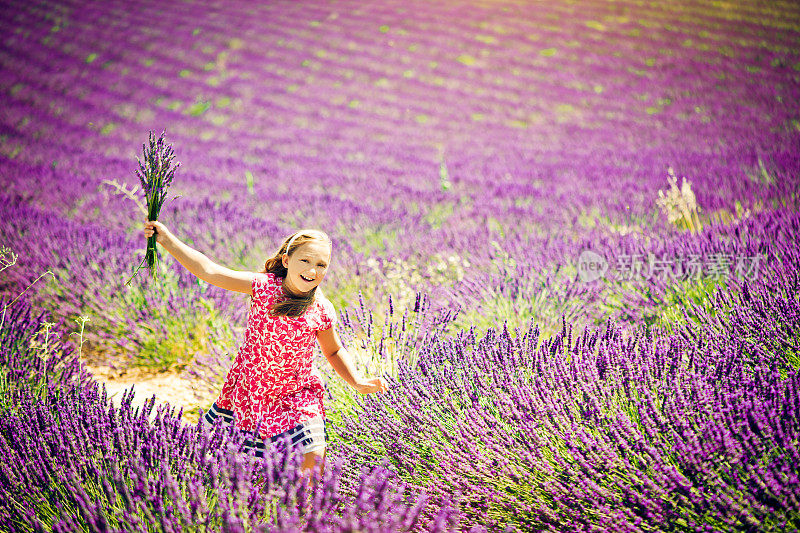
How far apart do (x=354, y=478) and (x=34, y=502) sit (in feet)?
2.48

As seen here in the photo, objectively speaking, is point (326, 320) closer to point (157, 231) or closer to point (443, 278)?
point (157, 231)

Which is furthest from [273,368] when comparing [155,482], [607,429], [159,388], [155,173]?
[159,388]

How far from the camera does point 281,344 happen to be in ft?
4.43

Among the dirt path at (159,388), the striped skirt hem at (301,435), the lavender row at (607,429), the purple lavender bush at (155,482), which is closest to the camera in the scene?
the purple lavender bush at (155,482)

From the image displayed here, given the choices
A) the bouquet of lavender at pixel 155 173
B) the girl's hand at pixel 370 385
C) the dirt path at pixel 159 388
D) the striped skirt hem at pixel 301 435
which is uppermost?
the bouquet of lavender at pixel 155 173

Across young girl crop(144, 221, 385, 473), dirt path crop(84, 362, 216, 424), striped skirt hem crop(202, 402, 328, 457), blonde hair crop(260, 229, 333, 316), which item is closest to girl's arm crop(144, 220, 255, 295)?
young girl crop(144, 221, 385, 473)

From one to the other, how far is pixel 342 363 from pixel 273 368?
20 cm

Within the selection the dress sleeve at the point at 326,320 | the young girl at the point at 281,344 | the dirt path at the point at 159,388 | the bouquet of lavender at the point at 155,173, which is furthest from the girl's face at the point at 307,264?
the dirt path at the point at 159,388

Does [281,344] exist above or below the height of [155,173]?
below

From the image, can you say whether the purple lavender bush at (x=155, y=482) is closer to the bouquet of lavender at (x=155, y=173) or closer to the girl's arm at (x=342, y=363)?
the girl's arm at (x=342, y=363)

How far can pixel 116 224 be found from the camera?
12.8 feet

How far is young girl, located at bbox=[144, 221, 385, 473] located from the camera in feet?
4.33

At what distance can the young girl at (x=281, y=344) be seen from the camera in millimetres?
1318

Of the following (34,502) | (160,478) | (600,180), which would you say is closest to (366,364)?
(160,478)
